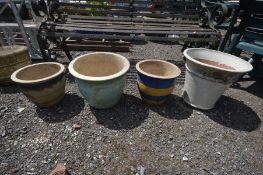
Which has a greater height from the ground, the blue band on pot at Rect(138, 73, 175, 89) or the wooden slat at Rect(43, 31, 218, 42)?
the wooden slat at Rect(43, 31, 218, 42)

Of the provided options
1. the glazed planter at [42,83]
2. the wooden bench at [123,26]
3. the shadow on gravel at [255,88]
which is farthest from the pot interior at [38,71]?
the shadow on gravel at [255,88]

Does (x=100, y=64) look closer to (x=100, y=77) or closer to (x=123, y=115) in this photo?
(x=100, y=77)

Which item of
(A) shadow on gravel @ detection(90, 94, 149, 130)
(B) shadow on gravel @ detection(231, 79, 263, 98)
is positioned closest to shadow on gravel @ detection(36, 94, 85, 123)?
(A) shadow on gravel @ detection(90, 94, 149, 130)

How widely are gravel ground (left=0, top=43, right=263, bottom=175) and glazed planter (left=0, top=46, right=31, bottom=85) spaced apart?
0.21m

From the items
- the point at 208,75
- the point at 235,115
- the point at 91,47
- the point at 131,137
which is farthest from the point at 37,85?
the point at 235,115

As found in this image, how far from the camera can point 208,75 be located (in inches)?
88.7

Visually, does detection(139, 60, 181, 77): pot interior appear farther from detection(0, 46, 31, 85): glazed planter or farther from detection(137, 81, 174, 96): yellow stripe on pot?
detection(0, 46, 31, 85): glazed planter

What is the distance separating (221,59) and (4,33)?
3843 millimetres

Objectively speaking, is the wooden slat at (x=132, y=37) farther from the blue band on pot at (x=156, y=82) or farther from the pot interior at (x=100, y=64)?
the blue band on pot at (x=156, y=82)

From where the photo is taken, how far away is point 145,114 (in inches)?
97.8

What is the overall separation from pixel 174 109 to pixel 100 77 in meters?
1.18

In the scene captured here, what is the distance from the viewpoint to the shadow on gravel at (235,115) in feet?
7.96

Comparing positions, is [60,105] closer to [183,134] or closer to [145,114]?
[145,114]

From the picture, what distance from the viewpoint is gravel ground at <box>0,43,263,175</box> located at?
186cm
